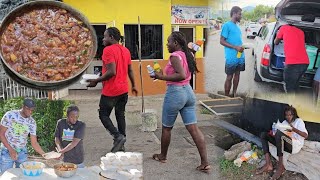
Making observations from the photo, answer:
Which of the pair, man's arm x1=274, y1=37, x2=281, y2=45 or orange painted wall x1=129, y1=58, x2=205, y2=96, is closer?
man's arm x1=274, y1=37, x2=281, y2=45

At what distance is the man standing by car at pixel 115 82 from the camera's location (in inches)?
100

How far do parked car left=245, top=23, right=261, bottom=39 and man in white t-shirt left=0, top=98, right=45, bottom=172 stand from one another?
1455 mm

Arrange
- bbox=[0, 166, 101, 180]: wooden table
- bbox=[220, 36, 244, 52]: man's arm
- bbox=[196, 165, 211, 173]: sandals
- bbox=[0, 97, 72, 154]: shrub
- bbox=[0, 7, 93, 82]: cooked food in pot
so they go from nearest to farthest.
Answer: bbox=[0, 166, 101, 180]: wooden table < bbox=[0, 7, 93, 82]: cooked food in pot < bbox=[220, 36, 244, 52]: man's arm < bbox=[0, 97, 72, 154]: shrub < bbox=[196, 165, 211, 173]: sandals

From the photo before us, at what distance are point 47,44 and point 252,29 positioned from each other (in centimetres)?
128

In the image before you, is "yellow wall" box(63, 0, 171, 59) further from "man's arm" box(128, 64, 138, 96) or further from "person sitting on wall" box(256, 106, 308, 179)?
"person sitting on wall" box(256, 106, 308, 179)

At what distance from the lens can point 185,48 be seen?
271 cm

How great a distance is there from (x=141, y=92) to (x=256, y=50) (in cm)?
81

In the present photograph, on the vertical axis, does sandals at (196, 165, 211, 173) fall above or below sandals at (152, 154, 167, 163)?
below

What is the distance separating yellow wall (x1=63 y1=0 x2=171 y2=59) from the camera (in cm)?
257

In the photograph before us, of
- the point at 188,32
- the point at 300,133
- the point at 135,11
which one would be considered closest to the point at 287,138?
the point at 300,133

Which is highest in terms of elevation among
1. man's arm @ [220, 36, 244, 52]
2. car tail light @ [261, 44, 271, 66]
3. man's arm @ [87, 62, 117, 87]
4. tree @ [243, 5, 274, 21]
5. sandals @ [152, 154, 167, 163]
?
tree @ [243, 5, 274, 21]

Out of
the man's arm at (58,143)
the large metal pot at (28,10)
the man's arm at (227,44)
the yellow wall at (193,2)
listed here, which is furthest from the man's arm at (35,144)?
the man's arm at (227,44)

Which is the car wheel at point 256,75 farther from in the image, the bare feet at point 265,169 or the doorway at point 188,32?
the bare feet at point 265,169

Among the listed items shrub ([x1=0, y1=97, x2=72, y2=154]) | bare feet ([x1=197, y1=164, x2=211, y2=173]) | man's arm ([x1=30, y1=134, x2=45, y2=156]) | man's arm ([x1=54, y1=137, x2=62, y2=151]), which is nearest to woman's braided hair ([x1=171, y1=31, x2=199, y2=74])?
bare feet ([x1=197, y1=164, x2=211, y2=173])
